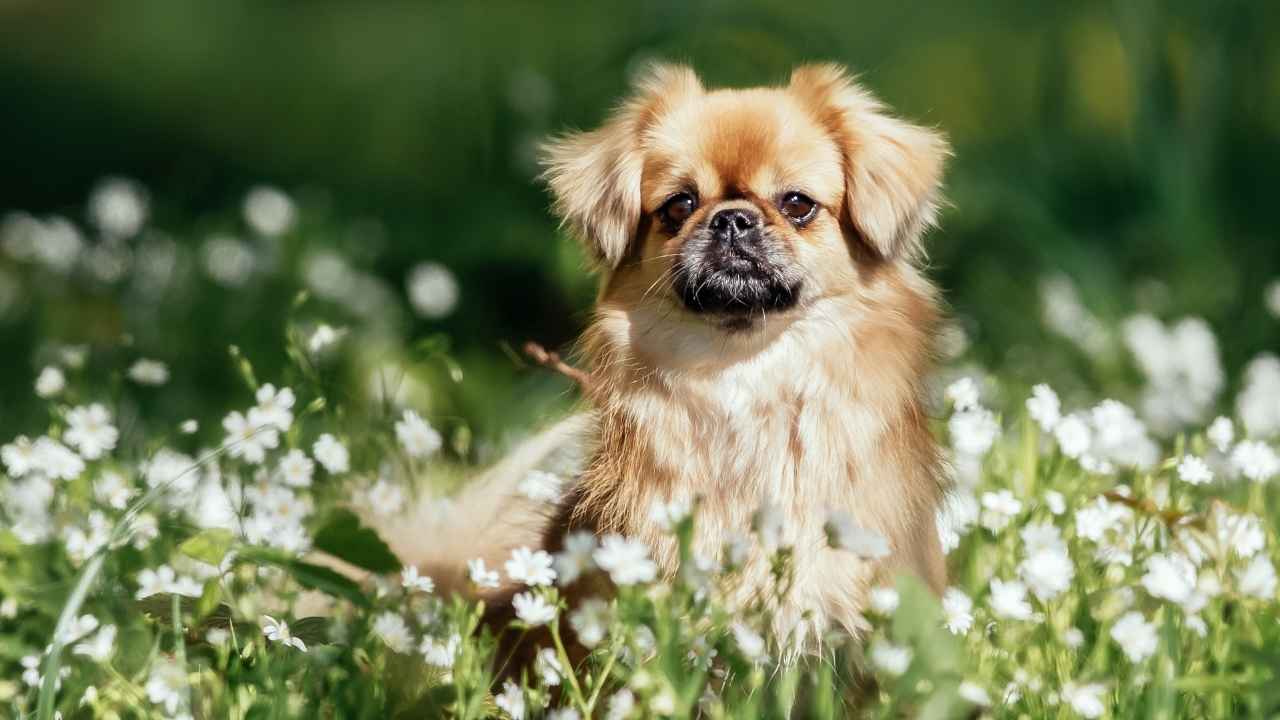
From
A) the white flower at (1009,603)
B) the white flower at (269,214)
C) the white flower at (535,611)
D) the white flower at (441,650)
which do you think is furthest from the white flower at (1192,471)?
the white flower at (269,214)

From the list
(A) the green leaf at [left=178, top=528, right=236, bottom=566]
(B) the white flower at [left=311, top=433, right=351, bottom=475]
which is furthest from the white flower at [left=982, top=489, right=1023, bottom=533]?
(A) the green leaf at [left=178, top=528, right=236, bottom=566]

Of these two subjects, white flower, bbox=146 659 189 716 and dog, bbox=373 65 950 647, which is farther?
dog, bbox=373 65 950 647

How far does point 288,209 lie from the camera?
484 centimetres

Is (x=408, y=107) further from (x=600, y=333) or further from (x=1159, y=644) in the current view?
(x=1159, y=644)

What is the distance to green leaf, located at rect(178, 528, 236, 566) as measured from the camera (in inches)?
84.6

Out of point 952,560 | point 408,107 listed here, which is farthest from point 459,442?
point 408,107

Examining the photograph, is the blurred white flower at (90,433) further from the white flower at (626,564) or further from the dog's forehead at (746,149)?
the white flower at (626,564)

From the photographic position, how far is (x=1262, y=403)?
3475 millimetres

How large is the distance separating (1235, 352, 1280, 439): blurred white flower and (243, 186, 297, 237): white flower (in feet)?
9.29

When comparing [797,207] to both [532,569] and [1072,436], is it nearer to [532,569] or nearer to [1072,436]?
[1072,436]

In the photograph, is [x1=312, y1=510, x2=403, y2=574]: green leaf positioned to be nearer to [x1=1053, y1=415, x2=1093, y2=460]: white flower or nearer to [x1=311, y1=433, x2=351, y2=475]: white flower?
[x1=311, y1=433, x2=351, y2=475]: white flower

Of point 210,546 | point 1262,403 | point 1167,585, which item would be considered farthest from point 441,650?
point 1262,403

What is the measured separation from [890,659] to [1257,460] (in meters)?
1.27

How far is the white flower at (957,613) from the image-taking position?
2.18 meters
